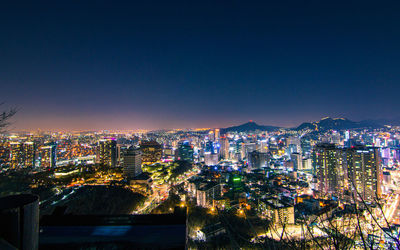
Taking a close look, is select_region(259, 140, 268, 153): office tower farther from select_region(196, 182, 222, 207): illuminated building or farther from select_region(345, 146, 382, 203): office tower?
select_region(196, 182, 222, 207): illuminated building

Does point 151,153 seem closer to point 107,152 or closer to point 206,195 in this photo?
point 107,152

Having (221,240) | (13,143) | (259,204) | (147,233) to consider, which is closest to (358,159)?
(259,204)

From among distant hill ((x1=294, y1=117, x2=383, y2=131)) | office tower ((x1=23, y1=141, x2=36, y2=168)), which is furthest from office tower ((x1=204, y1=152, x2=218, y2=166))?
distant hill ((x1=294, y1=117, x2=383, y2=131))

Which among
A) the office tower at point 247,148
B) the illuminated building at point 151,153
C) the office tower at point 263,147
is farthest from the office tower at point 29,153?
the office tower at point 263,147

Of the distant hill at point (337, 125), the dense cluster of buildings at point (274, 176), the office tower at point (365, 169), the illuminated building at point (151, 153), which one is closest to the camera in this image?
the dense cluster of buildings at point (274, 176)

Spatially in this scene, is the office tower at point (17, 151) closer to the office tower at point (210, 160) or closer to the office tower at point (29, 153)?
the office tower at point (29, 153)

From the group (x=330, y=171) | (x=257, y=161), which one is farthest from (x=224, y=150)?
(x=330, y=171)
